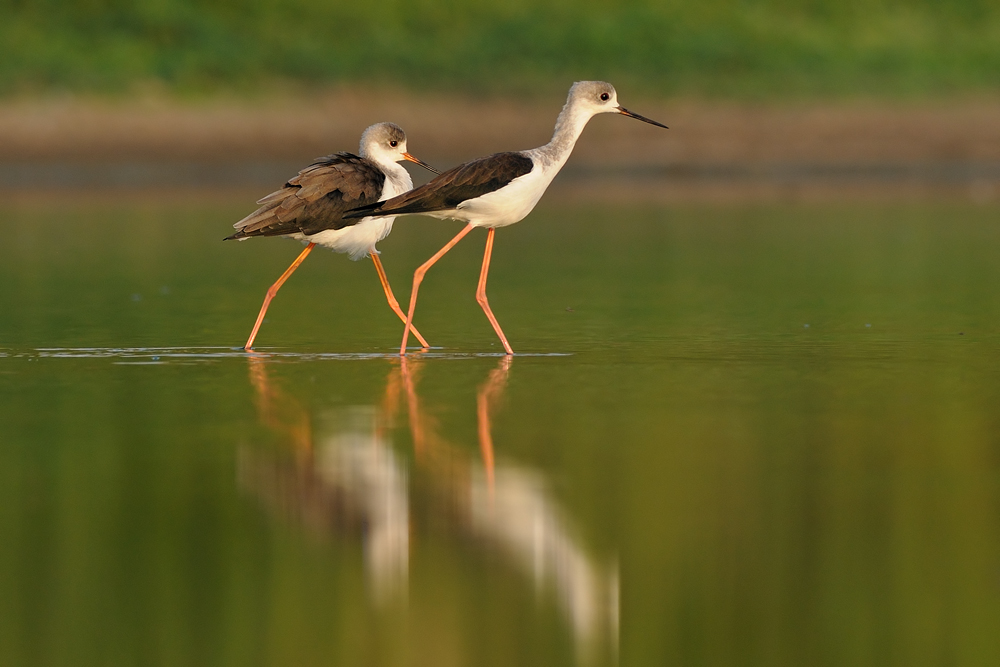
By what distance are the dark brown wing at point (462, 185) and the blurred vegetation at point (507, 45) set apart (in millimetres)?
21610

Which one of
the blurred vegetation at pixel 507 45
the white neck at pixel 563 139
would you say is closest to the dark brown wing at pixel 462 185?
the white neck at pixel 563 139

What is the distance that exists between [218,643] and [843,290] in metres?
9.04

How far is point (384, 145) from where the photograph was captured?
992cm

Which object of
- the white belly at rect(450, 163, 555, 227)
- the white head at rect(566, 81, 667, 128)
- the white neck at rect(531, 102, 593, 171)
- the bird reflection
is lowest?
the bird reflection

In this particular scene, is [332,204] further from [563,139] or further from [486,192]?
[563,139]

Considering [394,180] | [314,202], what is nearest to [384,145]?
[394,180]

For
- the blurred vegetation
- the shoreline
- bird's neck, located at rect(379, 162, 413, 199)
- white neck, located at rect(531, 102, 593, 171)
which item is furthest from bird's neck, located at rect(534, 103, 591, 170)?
the blurred vegetation

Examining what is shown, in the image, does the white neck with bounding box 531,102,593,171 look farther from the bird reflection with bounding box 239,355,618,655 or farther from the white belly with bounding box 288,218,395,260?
the bird reflection with bounding box 239,355,618,655

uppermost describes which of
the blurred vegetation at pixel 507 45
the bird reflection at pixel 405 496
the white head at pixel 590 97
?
the blurred vegetation at pixel 507 45

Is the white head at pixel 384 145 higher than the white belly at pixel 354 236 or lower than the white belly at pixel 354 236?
higher

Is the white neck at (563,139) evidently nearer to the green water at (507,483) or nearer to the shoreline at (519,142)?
the green water at (507,483)

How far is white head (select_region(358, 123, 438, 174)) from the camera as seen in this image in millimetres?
9867

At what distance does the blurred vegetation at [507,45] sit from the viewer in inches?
1228

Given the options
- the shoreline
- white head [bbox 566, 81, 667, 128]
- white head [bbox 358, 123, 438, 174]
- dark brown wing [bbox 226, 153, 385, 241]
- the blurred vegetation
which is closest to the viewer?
dark brown wing [bbox 226, 153, 385, 241]
